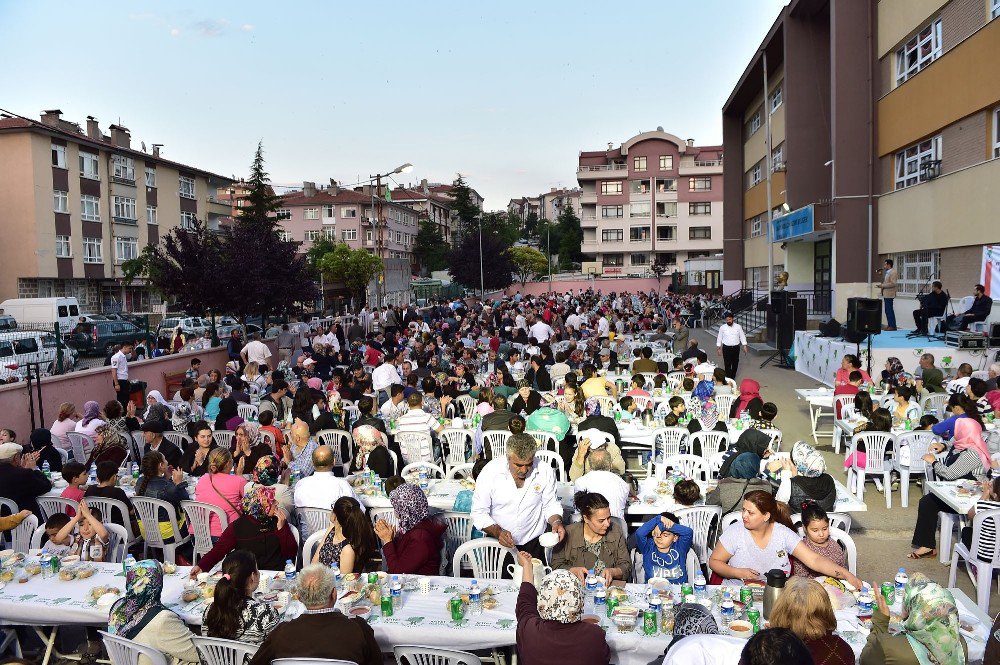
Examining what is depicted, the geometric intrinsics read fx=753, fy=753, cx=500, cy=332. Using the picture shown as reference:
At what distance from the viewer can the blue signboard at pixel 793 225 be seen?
2558 centimetres

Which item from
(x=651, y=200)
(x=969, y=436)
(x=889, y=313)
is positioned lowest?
(x=969, y=436)


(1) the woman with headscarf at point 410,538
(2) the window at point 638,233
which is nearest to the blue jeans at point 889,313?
(1) the woman with headscarf at point 410,538

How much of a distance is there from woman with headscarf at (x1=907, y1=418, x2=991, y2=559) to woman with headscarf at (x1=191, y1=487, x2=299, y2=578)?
227 inches

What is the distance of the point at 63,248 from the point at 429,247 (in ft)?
161

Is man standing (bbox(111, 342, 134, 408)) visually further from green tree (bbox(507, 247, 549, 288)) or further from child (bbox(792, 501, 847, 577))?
green tree (bbox(507, 247, 549, 288))

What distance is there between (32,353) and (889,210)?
24561 millimetres

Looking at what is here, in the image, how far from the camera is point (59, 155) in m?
39.8

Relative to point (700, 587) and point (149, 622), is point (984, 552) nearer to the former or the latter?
point (700, 587)

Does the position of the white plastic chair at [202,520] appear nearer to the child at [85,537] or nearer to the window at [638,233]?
the child at [85,537]

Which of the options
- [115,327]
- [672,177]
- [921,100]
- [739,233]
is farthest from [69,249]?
[672,177]

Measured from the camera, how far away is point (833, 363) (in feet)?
55.4

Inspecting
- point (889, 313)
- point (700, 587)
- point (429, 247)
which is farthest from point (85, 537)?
point (429, 247)

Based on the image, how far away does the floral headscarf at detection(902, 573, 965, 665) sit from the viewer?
3688 millimetres

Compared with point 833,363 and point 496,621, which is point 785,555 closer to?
point 496,621
